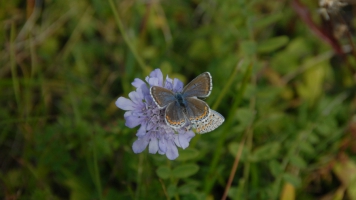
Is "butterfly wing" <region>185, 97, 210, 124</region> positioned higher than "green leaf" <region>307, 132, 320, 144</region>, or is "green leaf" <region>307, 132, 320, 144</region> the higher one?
"butterfly wing" <region>185, 97, 210, 124</region>

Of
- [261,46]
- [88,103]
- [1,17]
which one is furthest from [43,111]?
[261,46]

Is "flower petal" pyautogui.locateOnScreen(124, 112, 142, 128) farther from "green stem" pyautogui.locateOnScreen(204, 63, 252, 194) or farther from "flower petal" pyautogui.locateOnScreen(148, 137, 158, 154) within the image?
"green stem" pyautogui.locateOnScreen(204, 63, 252, 194)

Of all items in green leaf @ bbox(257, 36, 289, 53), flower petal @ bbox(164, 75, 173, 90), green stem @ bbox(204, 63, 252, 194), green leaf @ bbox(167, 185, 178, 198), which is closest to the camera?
flower petal @ bbox(164, 75, 173, 90)

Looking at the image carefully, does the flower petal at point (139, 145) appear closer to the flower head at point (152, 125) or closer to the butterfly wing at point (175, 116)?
the flower head at point (152, 125)

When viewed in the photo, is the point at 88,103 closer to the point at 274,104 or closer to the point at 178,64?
the point at 178,64

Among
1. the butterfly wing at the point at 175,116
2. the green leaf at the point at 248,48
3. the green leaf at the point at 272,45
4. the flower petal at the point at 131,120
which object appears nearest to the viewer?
the butterfly wing at the point at 175,116

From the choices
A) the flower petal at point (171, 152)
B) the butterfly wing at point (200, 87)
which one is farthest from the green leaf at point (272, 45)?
the flower petal at point (171, 152)

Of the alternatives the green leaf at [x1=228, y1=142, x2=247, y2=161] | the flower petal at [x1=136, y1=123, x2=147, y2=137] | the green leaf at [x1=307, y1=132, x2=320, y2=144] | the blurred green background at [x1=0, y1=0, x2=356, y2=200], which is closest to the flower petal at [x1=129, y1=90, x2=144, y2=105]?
the flower petal at [x1=136, y1=123, x2=147, y2=137]
